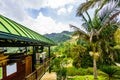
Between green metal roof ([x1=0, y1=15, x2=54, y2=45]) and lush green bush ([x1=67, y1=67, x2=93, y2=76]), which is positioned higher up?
green metal roof ([x1=0, y1=15, x2=54, y2=45])

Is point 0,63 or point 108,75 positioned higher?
point 0,63

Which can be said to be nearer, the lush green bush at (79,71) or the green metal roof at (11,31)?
the green metal roof at (11,31)

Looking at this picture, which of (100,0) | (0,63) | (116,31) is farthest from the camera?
(116,31)

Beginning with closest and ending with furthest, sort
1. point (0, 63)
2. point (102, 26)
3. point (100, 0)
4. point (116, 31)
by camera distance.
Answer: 1. point (0, 63)
2. point (100, 0)
3. point (102, 26)
4. point (116, 31)

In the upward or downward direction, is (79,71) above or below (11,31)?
below

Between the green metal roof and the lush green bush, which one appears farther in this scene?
the lush green bush

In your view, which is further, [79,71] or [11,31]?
[79,71]

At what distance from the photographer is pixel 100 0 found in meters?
13.7

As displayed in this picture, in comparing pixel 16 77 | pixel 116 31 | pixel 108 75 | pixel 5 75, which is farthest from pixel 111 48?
pixel 5 75

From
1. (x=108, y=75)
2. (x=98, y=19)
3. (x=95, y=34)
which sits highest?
(x=98, y=19)

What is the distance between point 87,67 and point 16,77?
15.8 meters

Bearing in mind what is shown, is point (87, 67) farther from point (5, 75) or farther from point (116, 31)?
point (5, 75)

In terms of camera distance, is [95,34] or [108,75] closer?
[108,75]

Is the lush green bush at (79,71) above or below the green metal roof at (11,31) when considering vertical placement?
below
